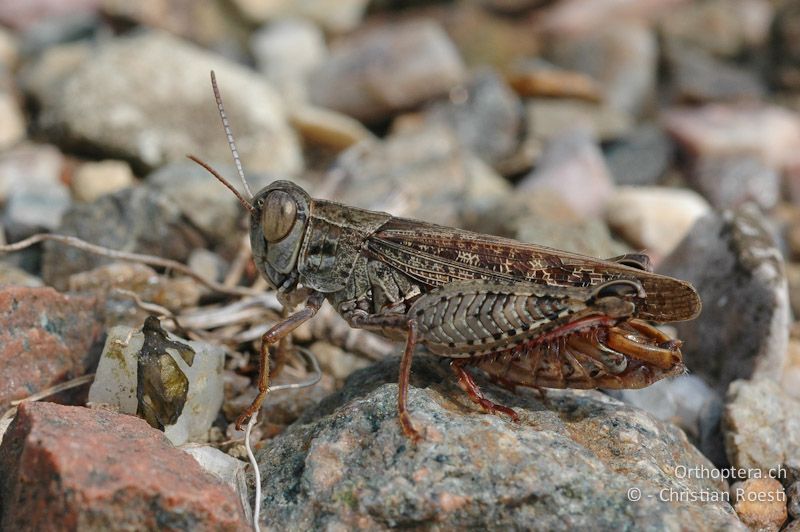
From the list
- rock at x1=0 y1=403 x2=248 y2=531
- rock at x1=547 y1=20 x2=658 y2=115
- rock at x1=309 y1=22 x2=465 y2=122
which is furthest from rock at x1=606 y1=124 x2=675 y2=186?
rock at x1=0 y1=403 x2=248 y2=531

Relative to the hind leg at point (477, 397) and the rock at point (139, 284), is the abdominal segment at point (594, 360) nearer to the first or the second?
the hind leg at point (477, 397)

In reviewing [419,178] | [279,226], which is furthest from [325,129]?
[279,226]

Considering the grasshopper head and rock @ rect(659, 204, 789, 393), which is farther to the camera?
rock @ rect(659, 204, 789, 393)

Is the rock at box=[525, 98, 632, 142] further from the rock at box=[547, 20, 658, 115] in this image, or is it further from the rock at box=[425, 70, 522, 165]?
the rock at box=[547, 20, 658, 115]

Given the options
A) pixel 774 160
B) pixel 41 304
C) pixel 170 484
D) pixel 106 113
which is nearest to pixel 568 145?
pixel 774 160

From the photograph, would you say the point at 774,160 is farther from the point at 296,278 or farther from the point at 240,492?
the point at 240,492

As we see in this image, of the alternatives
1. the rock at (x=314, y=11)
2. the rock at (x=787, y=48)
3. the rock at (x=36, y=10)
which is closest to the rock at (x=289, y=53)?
the rock at (x=314, y=11)

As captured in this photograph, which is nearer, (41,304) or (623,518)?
(623,518)
